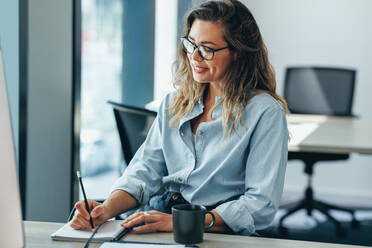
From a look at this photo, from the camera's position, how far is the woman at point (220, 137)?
1330 millimetres

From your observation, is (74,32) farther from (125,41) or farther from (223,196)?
(125,41)

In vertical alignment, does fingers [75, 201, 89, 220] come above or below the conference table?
above

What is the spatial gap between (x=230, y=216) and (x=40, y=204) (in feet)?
3.53

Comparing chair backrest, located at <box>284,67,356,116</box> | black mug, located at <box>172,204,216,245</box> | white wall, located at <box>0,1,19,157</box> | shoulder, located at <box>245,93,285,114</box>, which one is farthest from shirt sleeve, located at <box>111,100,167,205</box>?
chair backrest, located at <box>284,67,356,116</box>

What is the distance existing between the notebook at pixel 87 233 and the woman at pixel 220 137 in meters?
0.14

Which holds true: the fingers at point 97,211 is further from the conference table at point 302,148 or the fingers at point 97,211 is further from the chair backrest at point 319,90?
the chair backrest at point 319,90

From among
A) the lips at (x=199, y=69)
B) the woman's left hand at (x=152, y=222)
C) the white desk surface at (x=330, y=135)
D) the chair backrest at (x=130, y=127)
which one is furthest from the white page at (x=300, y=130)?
the woman's left hand at (x=152, y=222)

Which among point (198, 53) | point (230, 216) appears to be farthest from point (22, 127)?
point (230, 216)

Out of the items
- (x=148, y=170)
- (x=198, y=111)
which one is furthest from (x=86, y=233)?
(x=198, y=111)

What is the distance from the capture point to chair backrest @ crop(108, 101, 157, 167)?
1.96 m

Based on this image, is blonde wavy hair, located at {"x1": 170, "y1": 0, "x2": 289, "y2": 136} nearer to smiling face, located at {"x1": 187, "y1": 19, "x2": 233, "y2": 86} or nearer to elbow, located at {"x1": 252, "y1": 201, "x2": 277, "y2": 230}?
smiling face, located at {"x1": 187, "y1": 19, "x2": 233, "y2": 86}

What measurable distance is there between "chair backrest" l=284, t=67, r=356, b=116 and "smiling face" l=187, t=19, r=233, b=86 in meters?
2.61

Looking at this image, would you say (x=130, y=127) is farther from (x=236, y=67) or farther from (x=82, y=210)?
(x=82, y=210)

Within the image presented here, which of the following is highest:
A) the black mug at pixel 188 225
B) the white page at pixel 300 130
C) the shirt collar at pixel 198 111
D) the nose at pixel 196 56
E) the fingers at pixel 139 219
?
the nose at pixel 196 56
